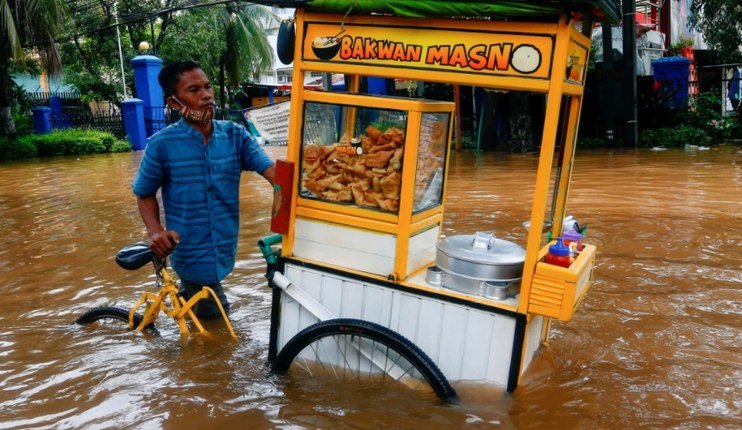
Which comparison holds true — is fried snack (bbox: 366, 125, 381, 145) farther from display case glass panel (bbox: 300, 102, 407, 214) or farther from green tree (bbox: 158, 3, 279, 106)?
green tree (bbox: 158, 3, 279, 106)

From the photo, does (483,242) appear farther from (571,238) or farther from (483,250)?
(571,238)

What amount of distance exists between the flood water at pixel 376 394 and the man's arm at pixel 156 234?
2.13 feet

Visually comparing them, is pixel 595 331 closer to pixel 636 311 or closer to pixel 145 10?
pixel 636 311

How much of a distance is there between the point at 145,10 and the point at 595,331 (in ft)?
73.3

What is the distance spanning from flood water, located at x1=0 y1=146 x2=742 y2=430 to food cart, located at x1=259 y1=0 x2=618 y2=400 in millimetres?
220

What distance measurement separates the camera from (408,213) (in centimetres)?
266

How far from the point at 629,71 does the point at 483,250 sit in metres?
12.8

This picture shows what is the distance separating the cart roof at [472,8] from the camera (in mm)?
2215

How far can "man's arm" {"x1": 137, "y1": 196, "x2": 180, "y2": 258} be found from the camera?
3.10 m

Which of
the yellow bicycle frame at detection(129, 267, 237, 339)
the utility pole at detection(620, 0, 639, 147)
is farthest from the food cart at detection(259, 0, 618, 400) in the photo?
the utility pole at detection(620, 0, 639, 147)

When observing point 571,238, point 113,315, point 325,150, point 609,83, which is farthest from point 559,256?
point 609,83

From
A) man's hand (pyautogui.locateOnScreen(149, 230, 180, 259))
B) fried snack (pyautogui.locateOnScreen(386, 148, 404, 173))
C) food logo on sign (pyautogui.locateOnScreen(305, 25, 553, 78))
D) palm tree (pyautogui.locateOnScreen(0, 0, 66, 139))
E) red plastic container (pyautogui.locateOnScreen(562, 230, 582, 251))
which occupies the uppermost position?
palm tree (pyautogui.locateOnScreen(0, 0, 66, 139))

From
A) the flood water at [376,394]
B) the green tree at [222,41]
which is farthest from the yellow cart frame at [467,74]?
the green tree at [222,41]

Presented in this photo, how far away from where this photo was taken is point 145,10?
22.0 m
